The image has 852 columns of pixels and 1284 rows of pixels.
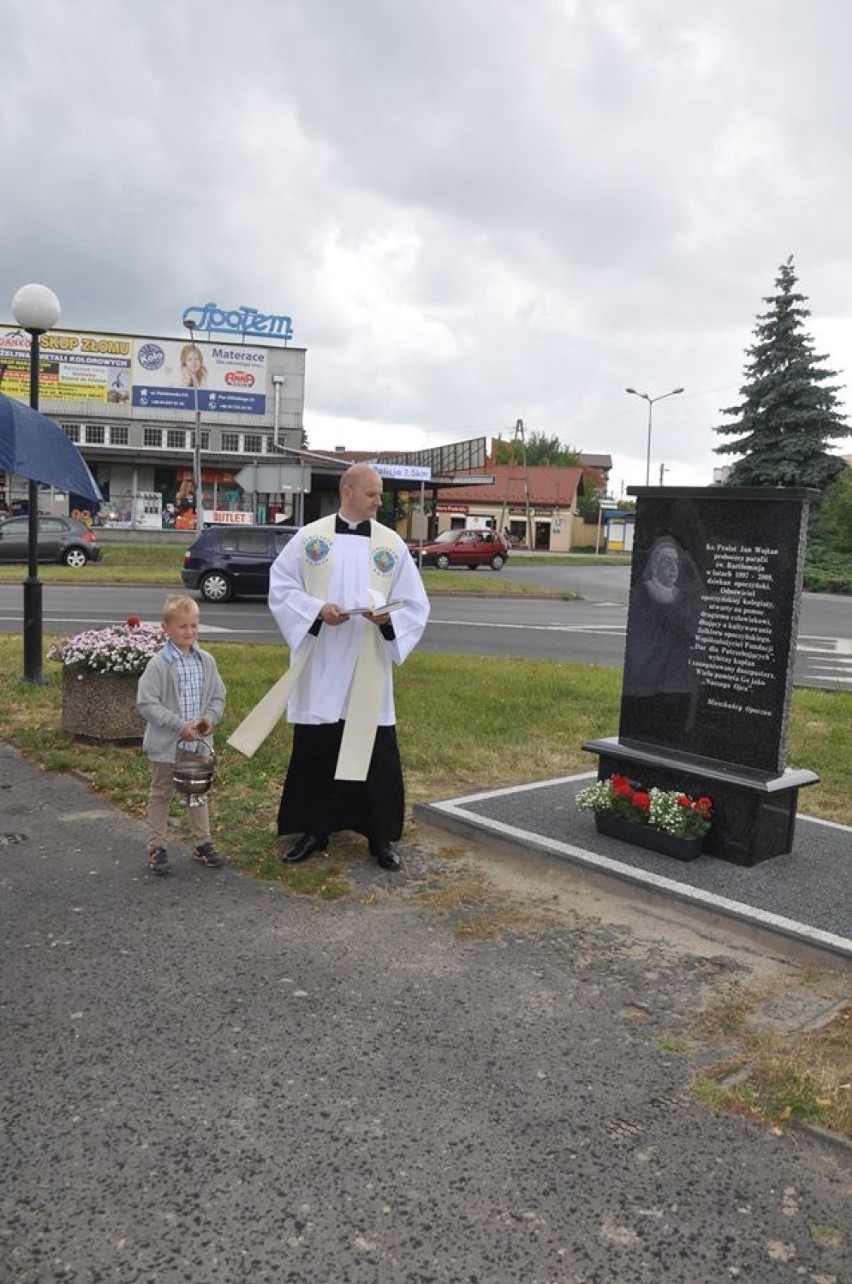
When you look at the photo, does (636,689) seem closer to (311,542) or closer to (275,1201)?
(311,542)

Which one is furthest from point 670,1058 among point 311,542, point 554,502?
point 554,502

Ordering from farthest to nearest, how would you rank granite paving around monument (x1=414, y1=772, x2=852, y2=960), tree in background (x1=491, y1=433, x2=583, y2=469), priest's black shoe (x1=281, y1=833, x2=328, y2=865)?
tree in background (x1=491, y1=433, x2=583, y2=469), priest's black shoe (x1=281, y1=833, x2=328, y2=865), granite paving around monument (x1=414, y1=772, x2=852, y2=960)

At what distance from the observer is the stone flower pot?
24.1ft

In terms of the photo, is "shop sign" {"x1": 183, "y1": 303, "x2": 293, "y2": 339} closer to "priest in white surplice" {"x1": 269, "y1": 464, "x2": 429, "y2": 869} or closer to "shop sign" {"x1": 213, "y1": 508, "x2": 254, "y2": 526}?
"shop sign" {"x1": 213, "y1": 508, "x2": 254, "y2": 526}

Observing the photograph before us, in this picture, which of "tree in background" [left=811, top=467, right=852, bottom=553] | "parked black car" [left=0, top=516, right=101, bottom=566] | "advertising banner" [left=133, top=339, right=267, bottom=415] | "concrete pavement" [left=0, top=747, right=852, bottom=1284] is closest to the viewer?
"concrete pavement" [left=0, top=747, right=852, bottom=1284]

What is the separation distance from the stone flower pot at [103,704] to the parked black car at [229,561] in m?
13.1

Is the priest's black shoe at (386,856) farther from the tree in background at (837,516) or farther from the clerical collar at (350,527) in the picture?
the tree in background at (837,516)

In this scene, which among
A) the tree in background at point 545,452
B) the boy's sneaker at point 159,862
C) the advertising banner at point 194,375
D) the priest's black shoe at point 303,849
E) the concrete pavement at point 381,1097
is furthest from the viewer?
the tree in background at point 545,452

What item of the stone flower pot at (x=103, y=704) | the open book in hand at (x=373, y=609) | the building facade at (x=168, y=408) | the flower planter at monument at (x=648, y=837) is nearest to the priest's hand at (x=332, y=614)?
the open book in hand at (x=373, y=609)

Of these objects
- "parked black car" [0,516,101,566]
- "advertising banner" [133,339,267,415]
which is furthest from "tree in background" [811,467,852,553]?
"parked black car" [0,516,101,566]

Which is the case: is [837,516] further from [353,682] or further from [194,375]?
[353,682]

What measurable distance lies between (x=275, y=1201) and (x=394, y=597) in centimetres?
312

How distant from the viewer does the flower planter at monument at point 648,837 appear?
512 centimetres

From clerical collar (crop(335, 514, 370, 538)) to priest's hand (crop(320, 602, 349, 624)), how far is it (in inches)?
18.8
